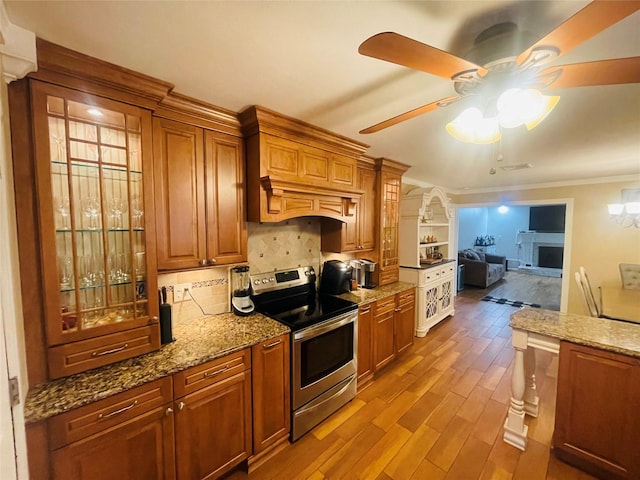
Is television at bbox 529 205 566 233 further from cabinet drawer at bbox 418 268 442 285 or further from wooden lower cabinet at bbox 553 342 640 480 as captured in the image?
wooden lower cabinet at bbox 553 342 640 480

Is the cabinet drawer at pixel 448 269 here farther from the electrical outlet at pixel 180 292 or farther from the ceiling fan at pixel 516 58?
the electrical outlet at pixel 180 292

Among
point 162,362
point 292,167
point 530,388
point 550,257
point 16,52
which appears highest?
point 16,52

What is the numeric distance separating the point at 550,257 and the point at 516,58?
11175 mm

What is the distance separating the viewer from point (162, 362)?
142 cm

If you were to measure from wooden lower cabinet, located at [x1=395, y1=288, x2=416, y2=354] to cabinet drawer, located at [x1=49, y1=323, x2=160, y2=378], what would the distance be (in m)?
2.41

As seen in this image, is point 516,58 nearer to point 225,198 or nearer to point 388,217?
point 225,198

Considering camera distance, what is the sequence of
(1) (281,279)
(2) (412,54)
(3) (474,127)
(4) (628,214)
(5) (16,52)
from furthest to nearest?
(4) (628,214)
(1) (281,279)
(3) (474,127)
(5) (16,52)
(2) (412,54)

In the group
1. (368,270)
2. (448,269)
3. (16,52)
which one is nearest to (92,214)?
(16,52)

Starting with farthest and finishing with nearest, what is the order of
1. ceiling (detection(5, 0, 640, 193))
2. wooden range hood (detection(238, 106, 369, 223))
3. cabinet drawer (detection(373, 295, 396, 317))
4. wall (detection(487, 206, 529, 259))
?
wall (detection(487, 206, 529, 259))
cabinet drawer (detection(373, 295, 396, 317))
wooden range hood (detection(238, 106, 369, 223))
ceiling (detection(5, 0, 640, 193))

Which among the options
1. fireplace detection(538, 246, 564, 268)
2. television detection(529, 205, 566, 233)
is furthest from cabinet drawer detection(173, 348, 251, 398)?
fireplace detection(538, 246, 564, 268)

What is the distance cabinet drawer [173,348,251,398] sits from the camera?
1416 millimetres

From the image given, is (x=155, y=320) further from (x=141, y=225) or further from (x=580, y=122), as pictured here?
(x=580, y=122)

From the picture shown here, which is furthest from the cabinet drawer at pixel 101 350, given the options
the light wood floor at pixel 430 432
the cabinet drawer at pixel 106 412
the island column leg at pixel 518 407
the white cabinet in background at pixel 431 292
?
the white cabinet in background at pixel 431 292

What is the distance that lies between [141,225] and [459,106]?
2.13 metres
